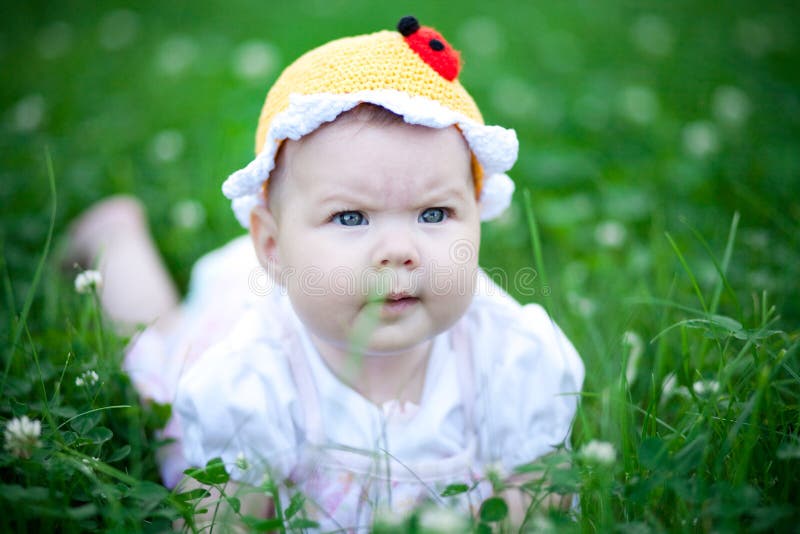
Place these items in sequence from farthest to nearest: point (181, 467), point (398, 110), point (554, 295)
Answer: point (554, 295), point (181, 467), point (398, 110)

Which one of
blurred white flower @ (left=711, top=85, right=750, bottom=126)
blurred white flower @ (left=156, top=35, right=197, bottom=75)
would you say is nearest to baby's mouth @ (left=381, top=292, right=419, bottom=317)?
blurred white flower @ (left=711, top=85, right=750, bottom=126)

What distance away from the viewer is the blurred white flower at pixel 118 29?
5367mm

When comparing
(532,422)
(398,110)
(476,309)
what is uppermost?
(398,110)

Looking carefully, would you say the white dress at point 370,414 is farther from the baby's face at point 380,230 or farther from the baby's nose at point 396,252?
the baby's nose at point 396,252

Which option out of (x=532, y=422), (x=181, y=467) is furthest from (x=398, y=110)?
(x=181, y=467)

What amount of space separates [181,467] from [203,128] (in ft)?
8.39

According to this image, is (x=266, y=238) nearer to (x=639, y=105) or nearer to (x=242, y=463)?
(x=242, y=463)

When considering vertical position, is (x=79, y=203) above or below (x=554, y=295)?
above

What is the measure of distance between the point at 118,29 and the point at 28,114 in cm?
179

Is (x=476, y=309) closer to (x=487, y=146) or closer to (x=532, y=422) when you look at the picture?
(x=532, y=422)

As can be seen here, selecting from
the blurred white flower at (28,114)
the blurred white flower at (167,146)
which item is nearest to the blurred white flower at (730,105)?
the blurred white flower at (167,146)

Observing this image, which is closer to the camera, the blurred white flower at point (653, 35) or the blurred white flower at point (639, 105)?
the blurred white flower at point (639, 105)

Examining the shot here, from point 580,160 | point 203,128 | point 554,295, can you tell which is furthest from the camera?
point 203,128

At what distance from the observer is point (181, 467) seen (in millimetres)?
2043
